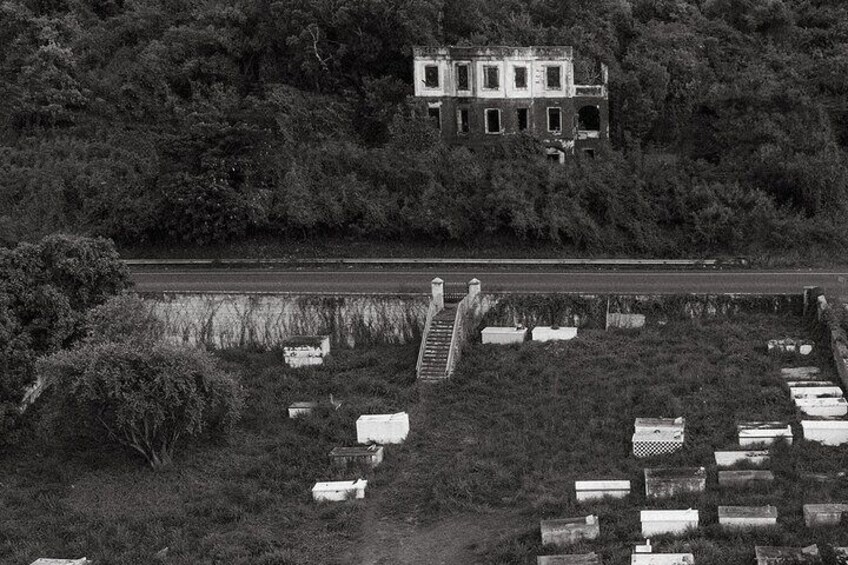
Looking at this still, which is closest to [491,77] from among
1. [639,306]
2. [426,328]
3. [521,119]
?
[521,119]

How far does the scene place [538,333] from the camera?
2925cm

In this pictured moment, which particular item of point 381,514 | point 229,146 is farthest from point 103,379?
point 229,146

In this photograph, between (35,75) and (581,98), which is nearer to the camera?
(581,98)

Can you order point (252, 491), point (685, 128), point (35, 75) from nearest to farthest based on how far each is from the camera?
point (252, 491) < point (685, 128) < point (35, 75)

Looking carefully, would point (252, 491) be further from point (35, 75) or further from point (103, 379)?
point (35, 75)

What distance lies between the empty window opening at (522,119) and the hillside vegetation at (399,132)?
1.03m

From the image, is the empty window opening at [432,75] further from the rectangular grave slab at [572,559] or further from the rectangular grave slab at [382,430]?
the rectangular grave slab at [572,559]

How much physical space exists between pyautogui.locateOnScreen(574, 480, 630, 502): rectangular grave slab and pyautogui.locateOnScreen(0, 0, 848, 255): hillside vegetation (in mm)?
13855

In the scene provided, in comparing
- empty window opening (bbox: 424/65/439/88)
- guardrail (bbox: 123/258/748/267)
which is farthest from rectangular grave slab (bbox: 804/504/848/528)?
empty window opening (bbox: 424/65/439/88)

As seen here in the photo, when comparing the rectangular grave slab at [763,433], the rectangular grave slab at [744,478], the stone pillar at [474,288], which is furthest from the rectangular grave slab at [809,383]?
the stone pillar at [474,288]

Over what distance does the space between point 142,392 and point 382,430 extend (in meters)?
5.95

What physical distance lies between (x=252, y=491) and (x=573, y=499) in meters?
7.45

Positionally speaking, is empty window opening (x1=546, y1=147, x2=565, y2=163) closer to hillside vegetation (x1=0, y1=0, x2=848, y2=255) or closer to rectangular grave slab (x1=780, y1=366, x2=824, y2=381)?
hillside vegetation (x1=0, y1=0, x2=848, y2=255)

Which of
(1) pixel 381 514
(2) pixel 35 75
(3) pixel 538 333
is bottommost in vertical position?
(1) pixel 381 514
